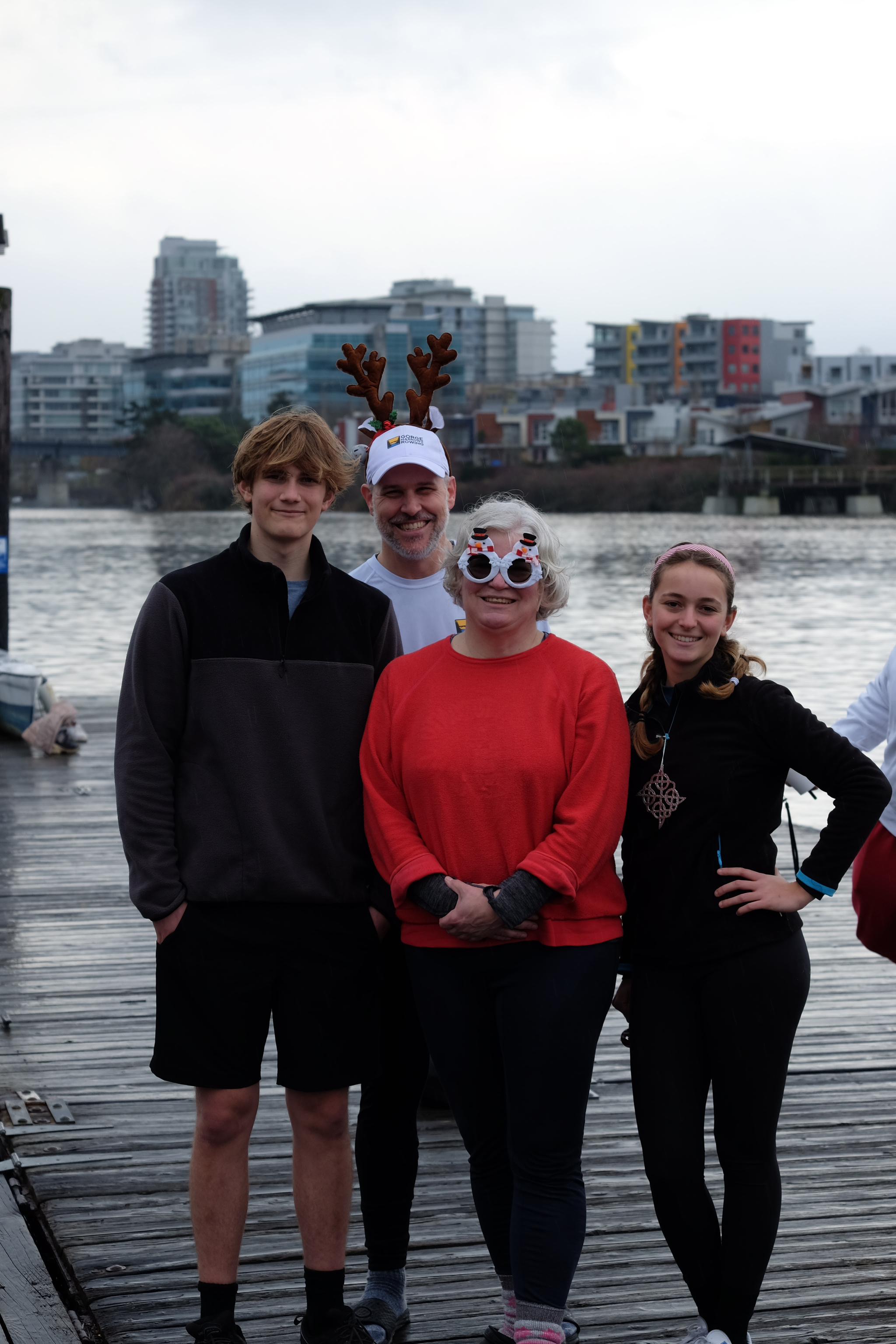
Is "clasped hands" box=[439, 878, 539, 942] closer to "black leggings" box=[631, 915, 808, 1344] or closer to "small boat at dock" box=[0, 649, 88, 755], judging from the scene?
"black leggings" box=[631, 915, 808, 1344]

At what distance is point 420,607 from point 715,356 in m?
132

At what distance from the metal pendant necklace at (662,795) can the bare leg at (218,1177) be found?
77cm

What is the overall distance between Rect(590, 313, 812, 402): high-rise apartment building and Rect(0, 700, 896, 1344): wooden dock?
410 feet

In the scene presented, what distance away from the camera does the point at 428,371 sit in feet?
10.7

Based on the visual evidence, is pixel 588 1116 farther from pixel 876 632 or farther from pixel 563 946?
pixel 876 632

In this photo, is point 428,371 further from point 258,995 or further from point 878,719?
point 258,995

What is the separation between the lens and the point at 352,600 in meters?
2.54

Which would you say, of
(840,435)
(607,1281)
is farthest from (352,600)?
(840,435)

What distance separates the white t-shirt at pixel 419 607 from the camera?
287 centimetres

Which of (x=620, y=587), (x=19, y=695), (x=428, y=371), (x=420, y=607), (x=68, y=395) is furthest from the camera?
(x=68, y=395)

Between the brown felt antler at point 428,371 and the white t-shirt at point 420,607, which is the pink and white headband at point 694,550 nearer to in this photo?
the white t-shirt at point 420,607

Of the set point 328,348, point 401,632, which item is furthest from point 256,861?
point 328,348

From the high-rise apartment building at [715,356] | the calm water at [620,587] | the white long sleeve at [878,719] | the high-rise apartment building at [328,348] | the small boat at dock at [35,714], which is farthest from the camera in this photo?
the high-rise apartment building at [715,356]

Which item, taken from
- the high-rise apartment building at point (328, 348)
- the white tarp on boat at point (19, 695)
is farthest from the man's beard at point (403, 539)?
the high-rise apartment building at point (328, 348)
